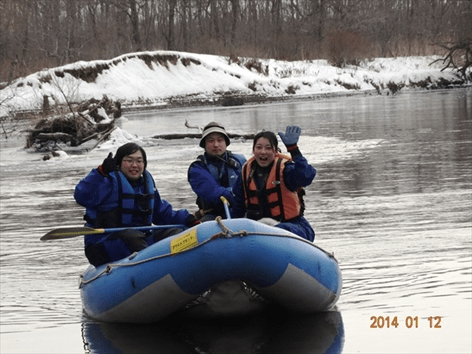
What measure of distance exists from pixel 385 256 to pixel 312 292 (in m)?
2.14

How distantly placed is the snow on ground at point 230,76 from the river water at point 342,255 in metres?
23.1

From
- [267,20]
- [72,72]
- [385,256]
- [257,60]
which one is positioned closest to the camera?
[385,256]

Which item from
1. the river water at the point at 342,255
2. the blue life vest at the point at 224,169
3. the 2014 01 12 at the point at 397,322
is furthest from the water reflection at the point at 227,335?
the blue life vest at the point at 224,169

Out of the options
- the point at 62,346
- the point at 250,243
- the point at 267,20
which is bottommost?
the point at 62,346

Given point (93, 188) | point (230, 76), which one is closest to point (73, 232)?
point (93, 188)

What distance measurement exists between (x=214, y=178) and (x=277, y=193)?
46.0 inches

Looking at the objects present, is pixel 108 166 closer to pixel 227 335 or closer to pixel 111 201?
pixel 111 201

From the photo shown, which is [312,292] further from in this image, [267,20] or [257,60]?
[267,20]

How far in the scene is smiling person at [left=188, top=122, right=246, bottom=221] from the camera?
754 cm

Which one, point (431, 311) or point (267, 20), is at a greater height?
point (267, 20)

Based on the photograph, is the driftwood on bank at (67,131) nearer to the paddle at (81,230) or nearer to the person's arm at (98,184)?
the paddle at (81,230)

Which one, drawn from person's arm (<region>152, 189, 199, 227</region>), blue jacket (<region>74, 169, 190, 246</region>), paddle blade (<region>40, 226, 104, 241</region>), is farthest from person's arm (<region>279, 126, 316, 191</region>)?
paddle blade (<region>40, 226, 104, 241</region>)

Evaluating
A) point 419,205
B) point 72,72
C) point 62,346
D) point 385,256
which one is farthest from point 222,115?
point 62,346

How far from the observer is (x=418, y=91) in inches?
1713
